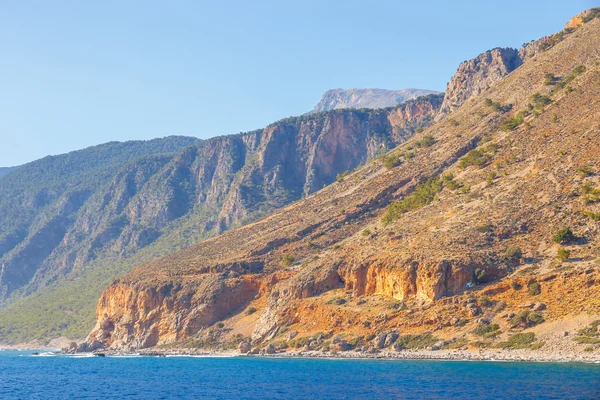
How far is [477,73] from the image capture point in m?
179

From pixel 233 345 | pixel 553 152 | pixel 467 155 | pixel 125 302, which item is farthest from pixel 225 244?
pixel 553 152

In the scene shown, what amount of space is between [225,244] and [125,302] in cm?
1811

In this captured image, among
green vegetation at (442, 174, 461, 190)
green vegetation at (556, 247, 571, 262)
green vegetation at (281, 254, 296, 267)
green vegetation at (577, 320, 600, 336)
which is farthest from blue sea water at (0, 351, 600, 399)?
green vegetation at (442, 174, 461, 190)

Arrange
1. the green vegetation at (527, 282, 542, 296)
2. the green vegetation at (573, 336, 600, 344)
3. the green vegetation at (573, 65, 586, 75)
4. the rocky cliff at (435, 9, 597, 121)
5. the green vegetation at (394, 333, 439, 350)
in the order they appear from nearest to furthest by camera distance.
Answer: the green vegetation at (573, 336, 600, 344) < the green vegetation at (527, 282, 542, 296) < the green vegetation at (394, 333, 439, 350) < the green vegetation at (573, 65, 586, 75) < the rocky cliff at (435, 9, 597, 121)

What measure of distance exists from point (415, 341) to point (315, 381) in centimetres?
2259

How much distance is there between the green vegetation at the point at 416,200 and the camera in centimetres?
11350

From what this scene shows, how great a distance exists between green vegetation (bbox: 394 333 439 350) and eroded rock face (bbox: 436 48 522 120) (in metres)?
94.3

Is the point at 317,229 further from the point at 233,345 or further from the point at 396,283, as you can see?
the point at 396,283

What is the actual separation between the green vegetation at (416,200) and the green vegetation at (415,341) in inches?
1108

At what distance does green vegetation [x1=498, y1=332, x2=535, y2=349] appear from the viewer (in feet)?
250

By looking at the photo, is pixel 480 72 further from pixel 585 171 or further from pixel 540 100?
pixel 585 171

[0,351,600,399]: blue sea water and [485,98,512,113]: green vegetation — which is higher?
[485,98,512,113]: green vegetation

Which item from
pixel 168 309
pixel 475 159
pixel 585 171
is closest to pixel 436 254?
pixel 585 171

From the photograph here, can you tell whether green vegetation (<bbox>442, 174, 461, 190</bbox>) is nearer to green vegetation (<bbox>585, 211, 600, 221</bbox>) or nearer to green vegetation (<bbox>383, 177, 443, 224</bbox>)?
green vegetation (<bbox>383, 177, 443, 224</bbox>)
